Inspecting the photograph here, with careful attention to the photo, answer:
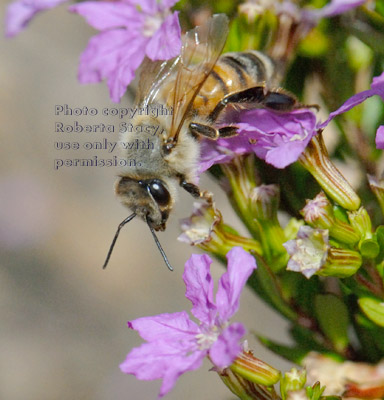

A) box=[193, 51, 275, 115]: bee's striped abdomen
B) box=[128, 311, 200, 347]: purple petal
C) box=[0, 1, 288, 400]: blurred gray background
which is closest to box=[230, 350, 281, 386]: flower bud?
box=[128, 311, 200, 347]: purple petal

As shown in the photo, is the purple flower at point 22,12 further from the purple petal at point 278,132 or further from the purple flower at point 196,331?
the purple flower at point 196,331

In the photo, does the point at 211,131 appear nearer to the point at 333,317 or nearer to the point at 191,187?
the point at 191,187

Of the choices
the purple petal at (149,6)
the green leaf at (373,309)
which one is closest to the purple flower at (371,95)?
the green leaf at (373,309)

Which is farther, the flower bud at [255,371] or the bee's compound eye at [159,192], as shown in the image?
the bee's compound eye at [159,192]

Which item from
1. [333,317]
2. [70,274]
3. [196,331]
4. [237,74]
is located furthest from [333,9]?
[70,274]

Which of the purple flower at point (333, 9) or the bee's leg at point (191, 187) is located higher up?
the purple flower at point (333, 9)

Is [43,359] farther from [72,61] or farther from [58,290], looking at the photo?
[72,61]

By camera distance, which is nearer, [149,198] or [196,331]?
[196,331]

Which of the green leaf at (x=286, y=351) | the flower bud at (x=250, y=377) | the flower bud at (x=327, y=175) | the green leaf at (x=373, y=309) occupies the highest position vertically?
the flower bud at (x=327, y=175)
